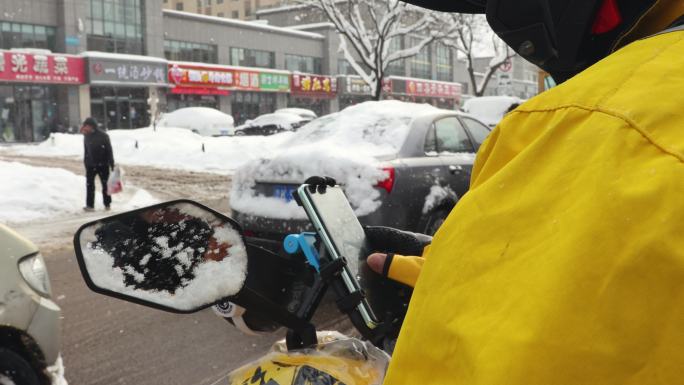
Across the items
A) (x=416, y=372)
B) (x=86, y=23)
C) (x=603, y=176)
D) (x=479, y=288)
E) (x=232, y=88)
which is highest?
(x=86, y=23)

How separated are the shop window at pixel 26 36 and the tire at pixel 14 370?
33211mm

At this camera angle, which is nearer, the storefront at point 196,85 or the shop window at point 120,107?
the shop window at point 120,107

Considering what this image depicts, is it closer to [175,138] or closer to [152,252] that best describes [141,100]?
[175,138]

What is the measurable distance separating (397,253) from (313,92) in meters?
45.3

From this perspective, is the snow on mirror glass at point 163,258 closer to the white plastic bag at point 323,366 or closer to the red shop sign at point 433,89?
the white plastic bag at point 323,366

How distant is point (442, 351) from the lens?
0.63 meters

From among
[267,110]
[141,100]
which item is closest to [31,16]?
[141,100]

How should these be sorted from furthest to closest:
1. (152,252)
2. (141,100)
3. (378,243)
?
(141,100) → (378,243) → (152,252)

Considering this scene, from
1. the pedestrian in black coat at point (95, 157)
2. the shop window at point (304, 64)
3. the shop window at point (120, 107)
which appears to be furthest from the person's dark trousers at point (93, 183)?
the shop window at point (304, 64)

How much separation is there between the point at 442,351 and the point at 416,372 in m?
0.05

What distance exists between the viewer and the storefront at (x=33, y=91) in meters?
29.6

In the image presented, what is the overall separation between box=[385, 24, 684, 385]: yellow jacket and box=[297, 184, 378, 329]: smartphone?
51 cm

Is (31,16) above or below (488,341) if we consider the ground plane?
above

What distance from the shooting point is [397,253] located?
1322 mm
